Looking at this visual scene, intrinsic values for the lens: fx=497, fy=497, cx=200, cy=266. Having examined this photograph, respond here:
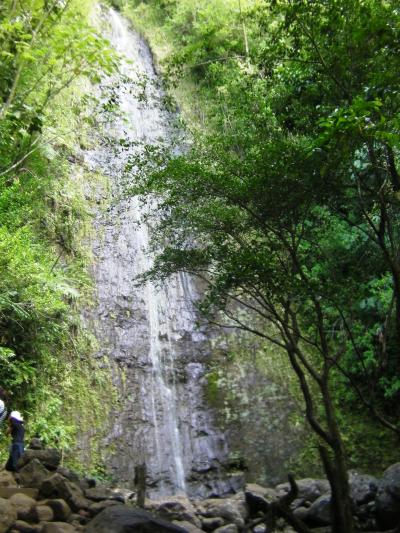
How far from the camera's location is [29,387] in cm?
873

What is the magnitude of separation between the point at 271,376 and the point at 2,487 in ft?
23.3

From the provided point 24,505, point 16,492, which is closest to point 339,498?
point 24,505

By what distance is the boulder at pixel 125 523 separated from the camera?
4.38 metres

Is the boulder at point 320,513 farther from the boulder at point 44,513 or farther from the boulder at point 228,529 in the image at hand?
the boulder at point 44,513

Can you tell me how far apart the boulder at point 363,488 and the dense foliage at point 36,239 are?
4883 mm

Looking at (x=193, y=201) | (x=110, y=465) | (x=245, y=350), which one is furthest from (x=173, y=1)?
(x=110, y=465)

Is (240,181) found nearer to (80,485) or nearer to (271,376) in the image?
(80,485)

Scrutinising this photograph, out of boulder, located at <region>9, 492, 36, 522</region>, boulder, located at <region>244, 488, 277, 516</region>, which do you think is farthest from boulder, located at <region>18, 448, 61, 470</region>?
boulder, located at <region>244, 488, 277, 516</region>

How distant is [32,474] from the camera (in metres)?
5.71

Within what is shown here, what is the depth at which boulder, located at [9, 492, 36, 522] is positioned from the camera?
470 cm

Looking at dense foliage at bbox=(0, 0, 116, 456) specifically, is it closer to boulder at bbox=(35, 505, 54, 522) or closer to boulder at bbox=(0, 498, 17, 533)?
boulder at bbox=(35, 505, 54, 522)

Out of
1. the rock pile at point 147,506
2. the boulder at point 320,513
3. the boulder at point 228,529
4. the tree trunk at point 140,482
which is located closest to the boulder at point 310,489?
the rock pile at point 147,506

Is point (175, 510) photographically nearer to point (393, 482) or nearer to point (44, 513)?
point (44, 513)

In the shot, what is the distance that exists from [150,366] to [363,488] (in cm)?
526
